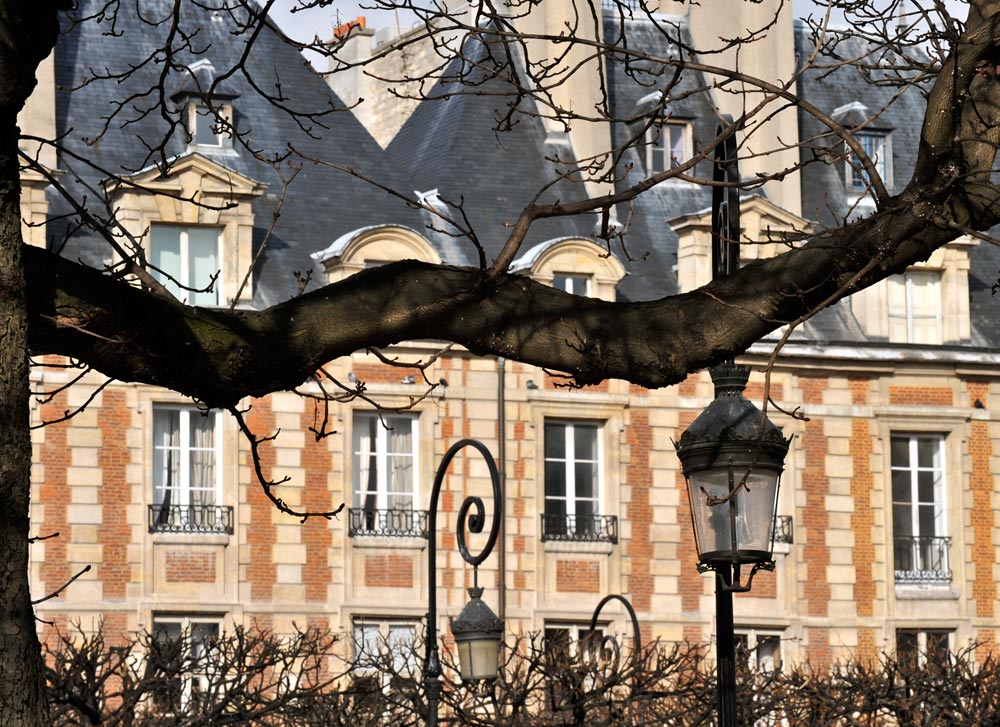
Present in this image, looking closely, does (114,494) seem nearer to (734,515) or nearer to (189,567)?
(189,567)

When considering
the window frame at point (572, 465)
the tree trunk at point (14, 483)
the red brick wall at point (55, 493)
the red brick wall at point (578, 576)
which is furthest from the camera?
the window frame at point (572, 465)

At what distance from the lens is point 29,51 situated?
5.46m

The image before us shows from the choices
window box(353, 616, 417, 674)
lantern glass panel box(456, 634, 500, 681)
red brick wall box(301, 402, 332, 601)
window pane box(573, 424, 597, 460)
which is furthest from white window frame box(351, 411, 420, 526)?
lantern glass panel box(456, 634, 500, 681)

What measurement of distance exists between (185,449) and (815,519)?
24.5 feet

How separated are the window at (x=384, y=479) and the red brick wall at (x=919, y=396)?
19.6 ft

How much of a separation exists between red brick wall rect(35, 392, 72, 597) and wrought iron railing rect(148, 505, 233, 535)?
0.95 meters

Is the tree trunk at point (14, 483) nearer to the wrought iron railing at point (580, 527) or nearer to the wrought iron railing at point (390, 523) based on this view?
the wrought iron railing at point (390, 523)

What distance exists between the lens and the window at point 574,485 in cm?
2519

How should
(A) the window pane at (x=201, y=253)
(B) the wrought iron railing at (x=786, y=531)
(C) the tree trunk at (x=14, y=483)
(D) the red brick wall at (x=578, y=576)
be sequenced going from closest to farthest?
(C) the tree trunk at (x=14, y=483)
(A) the window pane at (x=201, y=253)
(D) the red brick wall at (x=578, y=576)
(B) the wrought iron railing at (x=786, y=531)

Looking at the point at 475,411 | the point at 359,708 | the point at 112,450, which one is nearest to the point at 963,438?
the point at 475,411

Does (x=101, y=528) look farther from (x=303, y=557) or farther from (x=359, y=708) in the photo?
(x=359, y=708)

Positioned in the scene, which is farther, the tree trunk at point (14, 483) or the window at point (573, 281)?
the window at point (573, 281)

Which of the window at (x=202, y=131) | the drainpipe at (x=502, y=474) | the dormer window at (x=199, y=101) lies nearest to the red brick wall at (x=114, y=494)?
the dormer window at (x=199, y=101)

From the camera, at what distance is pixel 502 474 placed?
81.6 feet
